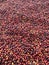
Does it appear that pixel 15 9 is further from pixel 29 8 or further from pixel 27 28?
pixel 27 28

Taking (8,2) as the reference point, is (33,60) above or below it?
below

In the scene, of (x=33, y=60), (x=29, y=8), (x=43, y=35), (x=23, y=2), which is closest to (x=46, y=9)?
(x=29, y=8)

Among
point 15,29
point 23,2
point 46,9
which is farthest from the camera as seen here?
point 23,2

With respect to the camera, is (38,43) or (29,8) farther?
(29,8)

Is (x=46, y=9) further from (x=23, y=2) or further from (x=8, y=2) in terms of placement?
(x=8, y=2)

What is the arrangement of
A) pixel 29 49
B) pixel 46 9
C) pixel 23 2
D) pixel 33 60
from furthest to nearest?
pixel 23 2 → pixel 46 9 → pixel 29 49 → pixel 33 60

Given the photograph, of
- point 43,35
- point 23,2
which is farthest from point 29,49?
point 23,2
